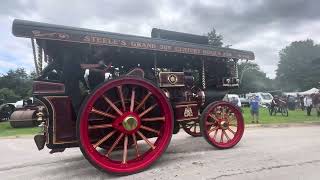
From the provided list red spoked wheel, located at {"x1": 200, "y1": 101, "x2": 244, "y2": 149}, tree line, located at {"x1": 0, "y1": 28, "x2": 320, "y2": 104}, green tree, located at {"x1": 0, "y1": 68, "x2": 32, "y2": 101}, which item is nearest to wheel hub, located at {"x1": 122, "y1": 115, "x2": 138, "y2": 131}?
red spoked wheel, located at {"x1": 200, "y1": 101, "x2": 244, "y2": 149}

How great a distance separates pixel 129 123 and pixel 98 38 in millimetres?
1459

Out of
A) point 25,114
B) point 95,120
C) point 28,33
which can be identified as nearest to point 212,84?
point 95,120

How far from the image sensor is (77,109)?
5.87m

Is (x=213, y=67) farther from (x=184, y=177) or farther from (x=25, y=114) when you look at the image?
(x=25, y=114)

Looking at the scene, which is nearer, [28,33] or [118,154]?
[28,33]

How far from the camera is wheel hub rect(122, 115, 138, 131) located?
19.0 feet

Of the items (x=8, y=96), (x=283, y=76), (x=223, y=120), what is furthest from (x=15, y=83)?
(x=223, y=120)

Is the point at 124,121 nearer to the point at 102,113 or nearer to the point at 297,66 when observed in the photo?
the point at 102,113

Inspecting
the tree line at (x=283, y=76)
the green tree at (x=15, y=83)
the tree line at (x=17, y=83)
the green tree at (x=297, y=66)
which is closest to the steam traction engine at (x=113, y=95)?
the tree line at (x=283, y=76)

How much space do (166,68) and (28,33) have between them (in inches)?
131

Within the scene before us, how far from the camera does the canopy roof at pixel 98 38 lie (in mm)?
5191

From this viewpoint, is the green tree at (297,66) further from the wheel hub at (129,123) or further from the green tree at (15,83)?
the wheel hub at (129,123)

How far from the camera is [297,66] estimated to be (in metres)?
70.6

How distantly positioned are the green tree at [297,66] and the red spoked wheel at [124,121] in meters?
59.8
